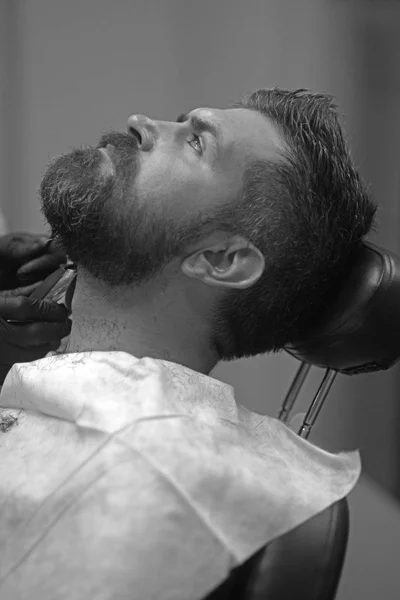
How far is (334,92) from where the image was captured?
3217 millimetres

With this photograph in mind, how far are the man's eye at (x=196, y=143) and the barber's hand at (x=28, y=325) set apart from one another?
505mm

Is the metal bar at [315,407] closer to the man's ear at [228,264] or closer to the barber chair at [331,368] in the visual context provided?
the barber chair at [331,368]

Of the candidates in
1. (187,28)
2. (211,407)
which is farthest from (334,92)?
(211,407)

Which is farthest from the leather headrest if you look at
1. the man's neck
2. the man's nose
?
the man's nose

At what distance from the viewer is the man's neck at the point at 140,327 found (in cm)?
145

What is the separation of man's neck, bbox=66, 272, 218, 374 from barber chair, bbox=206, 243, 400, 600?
0.26m

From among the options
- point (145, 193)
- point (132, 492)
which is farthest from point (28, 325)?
point (132, 492)

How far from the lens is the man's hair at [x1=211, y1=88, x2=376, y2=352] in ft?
Answer: 4.78

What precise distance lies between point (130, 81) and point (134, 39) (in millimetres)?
203

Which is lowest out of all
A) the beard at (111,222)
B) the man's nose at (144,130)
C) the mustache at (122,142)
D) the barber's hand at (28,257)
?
the barber's hand at (28,257)

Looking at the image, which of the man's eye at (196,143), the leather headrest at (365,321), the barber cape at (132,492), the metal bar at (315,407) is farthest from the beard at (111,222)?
the metal bar at (315,407)

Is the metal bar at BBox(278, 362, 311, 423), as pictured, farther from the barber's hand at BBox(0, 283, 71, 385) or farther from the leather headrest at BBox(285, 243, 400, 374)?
the barber's hand at BBox(0, 283, 71, 385)

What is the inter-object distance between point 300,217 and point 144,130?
1.21 ft

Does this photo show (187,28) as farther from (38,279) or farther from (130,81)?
(38,279)
